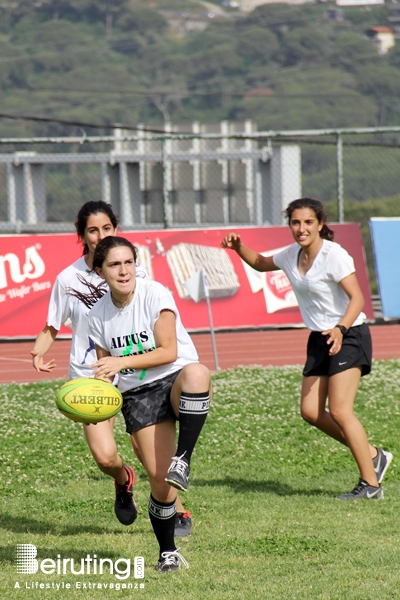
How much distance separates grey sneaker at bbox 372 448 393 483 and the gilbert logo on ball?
271 centimetres

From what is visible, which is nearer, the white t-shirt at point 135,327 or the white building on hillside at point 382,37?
the white t-shirt at point 135,327

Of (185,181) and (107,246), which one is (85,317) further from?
(185,181)

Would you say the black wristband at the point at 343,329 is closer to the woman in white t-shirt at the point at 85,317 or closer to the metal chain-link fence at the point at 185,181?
the woman in white t-shirt at the point at 85,317

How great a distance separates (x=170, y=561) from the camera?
5.55m

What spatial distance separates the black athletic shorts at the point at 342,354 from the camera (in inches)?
279

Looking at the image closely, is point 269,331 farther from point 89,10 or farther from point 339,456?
point 89,10

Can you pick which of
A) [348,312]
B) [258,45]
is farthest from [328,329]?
[258,45]

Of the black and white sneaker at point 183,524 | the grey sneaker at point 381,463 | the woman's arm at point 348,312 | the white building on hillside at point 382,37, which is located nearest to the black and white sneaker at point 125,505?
the black and white sneaker at point 183,524

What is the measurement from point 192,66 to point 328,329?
157 metres

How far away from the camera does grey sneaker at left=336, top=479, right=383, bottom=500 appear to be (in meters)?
7.09

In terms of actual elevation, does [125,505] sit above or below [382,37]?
below

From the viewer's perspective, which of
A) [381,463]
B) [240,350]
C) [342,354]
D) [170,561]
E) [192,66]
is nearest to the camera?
[170,561]

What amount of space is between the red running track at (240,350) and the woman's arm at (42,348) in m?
6.57

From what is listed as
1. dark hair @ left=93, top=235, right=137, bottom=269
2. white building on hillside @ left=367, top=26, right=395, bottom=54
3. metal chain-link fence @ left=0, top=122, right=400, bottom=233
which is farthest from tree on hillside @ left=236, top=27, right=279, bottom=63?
dark hair @ left=93, top=235, right=137, bottom=269
